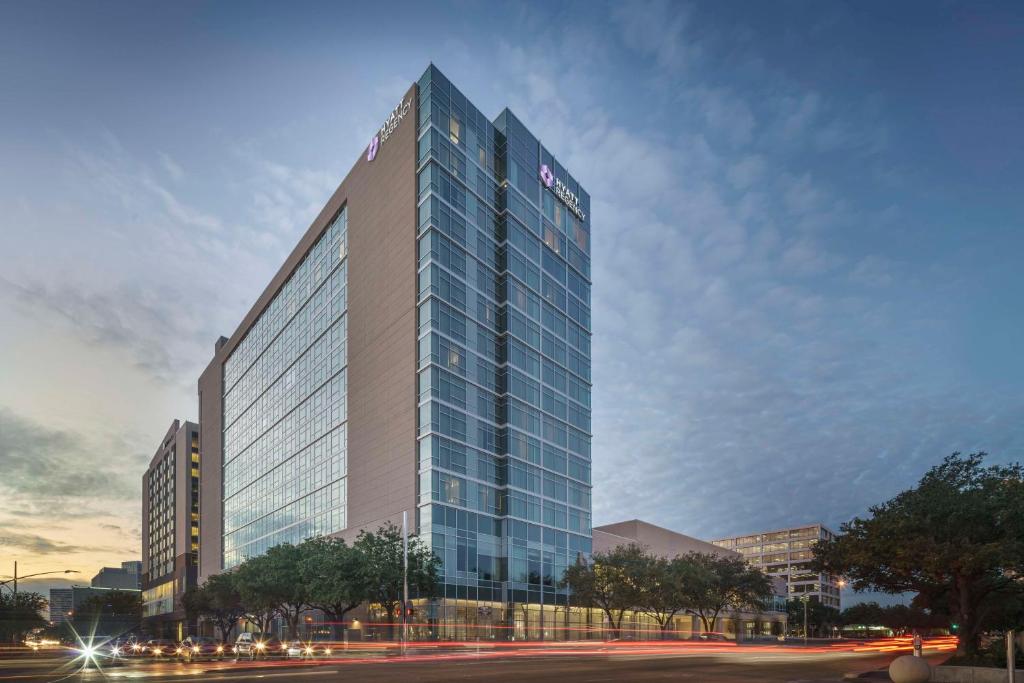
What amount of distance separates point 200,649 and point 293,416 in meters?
56.1

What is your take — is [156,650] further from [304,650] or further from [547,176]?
[547,176]

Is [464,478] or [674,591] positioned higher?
[464,478]

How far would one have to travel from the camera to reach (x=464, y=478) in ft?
284

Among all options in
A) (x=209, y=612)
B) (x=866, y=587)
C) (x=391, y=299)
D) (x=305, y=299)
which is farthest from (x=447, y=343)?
(x=209, y=612)

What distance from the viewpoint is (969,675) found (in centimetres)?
2841

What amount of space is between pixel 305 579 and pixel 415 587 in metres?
9.90

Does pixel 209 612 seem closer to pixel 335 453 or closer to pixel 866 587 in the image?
pixel 335 453

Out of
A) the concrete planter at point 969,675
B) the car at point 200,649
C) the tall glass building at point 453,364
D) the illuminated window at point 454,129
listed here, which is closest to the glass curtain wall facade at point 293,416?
the tall glass building at point 453,364

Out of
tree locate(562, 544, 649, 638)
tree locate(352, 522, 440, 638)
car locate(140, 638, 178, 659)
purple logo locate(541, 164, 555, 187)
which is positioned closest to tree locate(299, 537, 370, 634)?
tree locate(352, 522, 440, 638)

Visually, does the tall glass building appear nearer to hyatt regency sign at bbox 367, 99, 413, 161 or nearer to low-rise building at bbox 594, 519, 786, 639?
hyatt regency sign at bbox 367, 99, 413, 161

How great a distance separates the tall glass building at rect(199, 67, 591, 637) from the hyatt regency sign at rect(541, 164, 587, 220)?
1.01ft

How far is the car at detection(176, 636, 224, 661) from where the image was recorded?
63.4 metres

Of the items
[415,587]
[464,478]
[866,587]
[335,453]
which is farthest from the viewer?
[335,453]

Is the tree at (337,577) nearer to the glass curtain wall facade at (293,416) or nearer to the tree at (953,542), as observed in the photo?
the glass curtain wall facade at (293,416)
